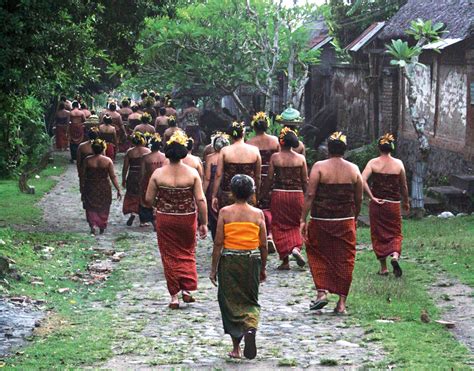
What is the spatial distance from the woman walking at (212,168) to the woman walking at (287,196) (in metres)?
1.13

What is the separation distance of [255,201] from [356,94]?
18.1 meters

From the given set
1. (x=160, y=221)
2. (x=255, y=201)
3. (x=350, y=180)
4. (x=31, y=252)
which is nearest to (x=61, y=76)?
(x=31, y=252)

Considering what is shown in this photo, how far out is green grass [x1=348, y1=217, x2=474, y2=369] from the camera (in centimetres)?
921

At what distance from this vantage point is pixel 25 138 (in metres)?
23.4

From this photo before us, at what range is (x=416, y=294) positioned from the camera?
12.4 metres

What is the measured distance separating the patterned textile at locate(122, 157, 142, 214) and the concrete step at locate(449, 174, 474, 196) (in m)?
6.53

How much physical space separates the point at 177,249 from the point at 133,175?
7.47 m

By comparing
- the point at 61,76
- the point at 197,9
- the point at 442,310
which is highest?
the point at 197,9

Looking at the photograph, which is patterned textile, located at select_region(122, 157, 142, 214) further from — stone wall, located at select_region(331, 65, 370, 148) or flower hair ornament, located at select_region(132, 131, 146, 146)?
stone wall, located at select_region(331, 65, 370, 148)

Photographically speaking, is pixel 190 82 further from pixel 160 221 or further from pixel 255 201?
pixel 160 221

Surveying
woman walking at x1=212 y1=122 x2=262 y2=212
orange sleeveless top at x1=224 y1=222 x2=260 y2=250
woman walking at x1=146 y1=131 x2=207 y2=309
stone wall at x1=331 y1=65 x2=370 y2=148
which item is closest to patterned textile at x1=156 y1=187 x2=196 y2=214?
woman walking at x1=146 y1=131 x2=207 y2=309

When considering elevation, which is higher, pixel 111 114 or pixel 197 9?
pixel 197 9

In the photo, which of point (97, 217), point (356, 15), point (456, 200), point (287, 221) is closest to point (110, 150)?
point (97, 217)

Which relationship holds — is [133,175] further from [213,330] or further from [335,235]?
[213,330]
